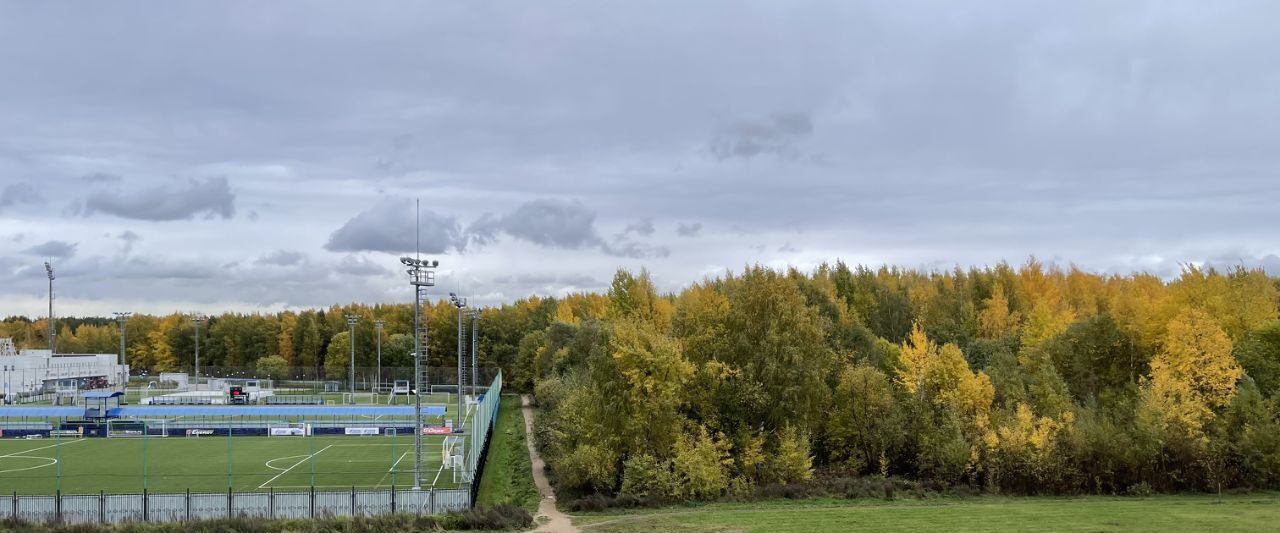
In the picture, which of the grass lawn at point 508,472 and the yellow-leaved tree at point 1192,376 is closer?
the grass lawn at point 508,472

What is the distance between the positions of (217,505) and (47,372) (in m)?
86.1

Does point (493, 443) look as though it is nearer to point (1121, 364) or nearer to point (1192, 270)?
point (1121, 364)

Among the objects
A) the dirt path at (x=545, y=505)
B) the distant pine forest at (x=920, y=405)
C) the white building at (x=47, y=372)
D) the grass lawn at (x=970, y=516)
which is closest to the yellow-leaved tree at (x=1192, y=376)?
the distant pine forest at (x=920, y=405)

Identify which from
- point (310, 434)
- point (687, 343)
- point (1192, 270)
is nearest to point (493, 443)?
point (310, 434)

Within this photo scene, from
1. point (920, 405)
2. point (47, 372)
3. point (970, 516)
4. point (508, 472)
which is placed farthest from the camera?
point (47, 372)

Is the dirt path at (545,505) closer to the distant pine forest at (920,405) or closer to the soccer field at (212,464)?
the distant pine forest at (920,405)

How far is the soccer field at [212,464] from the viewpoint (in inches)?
1879

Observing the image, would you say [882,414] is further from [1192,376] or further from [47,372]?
[47,372]

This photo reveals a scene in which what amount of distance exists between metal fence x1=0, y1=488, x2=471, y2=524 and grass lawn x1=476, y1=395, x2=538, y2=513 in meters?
5.11

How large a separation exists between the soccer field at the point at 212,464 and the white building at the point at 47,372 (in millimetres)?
37781

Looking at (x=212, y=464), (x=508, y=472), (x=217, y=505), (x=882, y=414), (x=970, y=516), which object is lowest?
(x=970, y=516)

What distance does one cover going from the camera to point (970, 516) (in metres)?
38.7

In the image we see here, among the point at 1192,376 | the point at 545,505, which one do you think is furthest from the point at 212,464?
the point at 1192,376

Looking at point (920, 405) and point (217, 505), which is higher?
point (920, 405)
